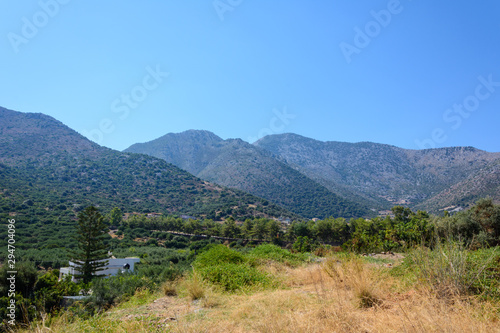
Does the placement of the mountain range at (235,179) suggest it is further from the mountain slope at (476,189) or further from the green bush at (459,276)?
the green bush at (459,276)

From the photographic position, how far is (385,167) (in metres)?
121

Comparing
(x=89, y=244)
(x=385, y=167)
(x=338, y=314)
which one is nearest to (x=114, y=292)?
(x=338, y=314)

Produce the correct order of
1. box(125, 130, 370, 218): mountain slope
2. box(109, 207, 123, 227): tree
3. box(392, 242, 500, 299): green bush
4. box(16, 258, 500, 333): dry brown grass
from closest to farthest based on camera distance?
box(16, 258, 500, 333): dry brown grass, box(392, 242, 500, 299): green bush, box(109, 207, 123, 227): tree, box(125, 130, 370, 218): mountain slope

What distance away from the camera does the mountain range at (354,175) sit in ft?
293

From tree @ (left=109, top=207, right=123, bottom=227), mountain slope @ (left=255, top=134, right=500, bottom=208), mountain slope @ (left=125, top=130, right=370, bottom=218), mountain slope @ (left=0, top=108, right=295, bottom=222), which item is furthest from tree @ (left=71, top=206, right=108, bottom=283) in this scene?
mountain slope @ (left=255, top=134, right=500, bottom=208)

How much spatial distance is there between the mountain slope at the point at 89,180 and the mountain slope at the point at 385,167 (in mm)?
51061

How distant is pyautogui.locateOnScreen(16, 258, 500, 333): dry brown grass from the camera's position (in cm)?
313

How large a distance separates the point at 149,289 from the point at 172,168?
342 ft

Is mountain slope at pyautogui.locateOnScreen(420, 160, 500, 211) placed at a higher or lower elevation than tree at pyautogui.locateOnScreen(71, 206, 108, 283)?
higher

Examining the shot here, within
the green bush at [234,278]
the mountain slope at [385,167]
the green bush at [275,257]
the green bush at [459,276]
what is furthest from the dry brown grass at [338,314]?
the mountain slope at [385,167]

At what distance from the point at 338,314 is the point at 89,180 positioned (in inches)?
3637

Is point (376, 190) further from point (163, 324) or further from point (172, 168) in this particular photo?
point (163, 324)

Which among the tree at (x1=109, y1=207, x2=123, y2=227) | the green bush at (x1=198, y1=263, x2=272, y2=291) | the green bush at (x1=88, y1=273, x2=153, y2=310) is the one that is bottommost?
the tree at (x1=109, y1=207, x2=123, y2=227)

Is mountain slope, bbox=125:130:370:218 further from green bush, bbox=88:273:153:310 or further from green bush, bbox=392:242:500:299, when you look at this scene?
green bush, bbox=392:242:500:299
